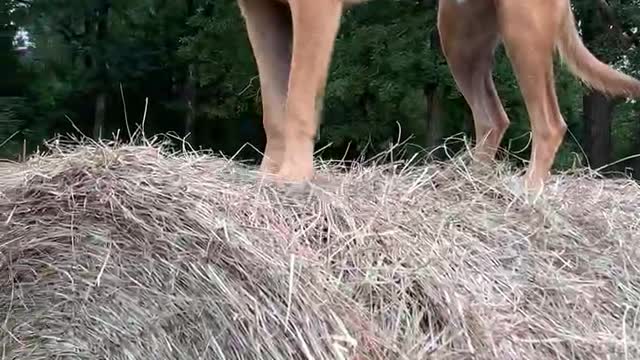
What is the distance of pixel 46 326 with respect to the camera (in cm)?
181

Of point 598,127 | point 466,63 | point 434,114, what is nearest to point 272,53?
point 466,63

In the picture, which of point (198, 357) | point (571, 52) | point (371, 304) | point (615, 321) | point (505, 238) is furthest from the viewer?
point (571, 52)

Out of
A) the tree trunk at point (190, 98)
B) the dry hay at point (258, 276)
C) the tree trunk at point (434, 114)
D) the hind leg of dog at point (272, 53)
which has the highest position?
the hind leg of dog at point (272, 53)

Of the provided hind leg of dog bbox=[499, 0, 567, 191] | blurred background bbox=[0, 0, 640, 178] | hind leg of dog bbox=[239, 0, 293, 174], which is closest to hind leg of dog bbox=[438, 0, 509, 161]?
hind leg of dog bbox=[499, 0, 567, 191]

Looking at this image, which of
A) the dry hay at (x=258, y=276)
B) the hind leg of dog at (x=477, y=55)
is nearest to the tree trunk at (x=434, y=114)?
the hind leg of dog at (x=477, y=55)

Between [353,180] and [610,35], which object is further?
[610,35]

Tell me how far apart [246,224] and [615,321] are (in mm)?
937

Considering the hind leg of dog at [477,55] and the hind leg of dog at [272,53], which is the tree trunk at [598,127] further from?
the hind leg of dog at [272,53]

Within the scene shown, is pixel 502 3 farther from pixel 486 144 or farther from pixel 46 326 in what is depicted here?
pixel 46 326

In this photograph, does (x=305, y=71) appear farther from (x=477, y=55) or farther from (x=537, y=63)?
(x=477, y=55)

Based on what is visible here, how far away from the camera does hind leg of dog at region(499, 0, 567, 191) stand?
3107mm

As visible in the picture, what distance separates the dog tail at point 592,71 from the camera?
3424 millimetres

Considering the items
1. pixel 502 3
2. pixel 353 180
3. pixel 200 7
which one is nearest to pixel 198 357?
pixel 353 180

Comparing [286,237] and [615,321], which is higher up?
[286,237]
